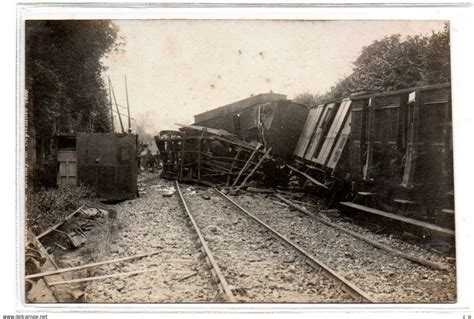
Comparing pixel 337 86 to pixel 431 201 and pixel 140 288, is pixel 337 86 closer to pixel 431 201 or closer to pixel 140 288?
pixel 431 201

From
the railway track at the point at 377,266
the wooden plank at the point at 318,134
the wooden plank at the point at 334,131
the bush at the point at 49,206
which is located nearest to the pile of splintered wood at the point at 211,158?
the wooden plank at the point at 318,134

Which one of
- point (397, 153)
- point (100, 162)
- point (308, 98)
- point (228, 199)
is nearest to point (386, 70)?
point (397, 153)

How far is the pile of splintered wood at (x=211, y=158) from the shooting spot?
461 inches

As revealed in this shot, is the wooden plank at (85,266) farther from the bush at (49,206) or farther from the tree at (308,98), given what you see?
the tree at (308,98)

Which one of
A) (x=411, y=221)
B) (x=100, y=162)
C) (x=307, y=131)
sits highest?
(x=307, y=131)

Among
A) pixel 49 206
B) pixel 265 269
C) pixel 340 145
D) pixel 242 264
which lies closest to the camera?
pixel 265 269

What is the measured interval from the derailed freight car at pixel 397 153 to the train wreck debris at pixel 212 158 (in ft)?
12.5

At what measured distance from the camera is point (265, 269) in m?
4.13

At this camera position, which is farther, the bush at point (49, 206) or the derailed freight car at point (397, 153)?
the derailed freight car at point (397, 153)

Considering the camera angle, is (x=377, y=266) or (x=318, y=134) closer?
(x=377, y=266)

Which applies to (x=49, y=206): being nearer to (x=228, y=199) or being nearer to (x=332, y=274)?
(x=332, y=274)

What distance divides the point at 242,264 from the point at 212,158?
8.76 m
